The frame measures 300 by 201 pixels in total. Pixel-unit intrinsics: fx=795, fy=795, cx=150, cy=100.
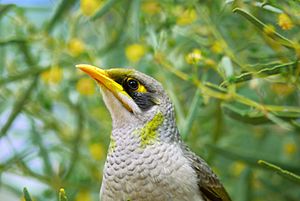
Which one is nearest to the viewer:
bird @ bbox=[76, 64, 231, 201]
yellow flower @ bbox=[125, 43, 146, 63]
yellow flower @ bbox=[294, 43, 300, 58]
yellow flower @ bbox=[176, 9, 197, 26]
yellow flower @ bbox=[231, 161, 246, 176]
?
yellow flower @ bbox=[294, 43, 300, 58]

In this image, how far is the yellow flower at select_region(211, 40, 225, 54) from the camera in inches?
85.2

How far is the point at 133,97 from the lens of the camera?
215 cm

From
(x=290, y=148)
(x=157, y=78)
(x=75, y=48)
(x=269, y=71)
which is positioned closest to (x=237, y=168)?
(x=290, y=148)

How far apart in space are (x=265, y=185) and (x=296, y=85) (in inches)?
31.8

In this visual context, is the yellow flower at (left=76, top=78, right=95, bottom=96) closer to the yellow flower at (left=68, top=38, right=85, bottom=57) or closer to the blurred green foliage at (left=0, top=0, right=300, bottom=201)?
the blurred green foliage at (left=0, top=0, right=300, bottom=201)

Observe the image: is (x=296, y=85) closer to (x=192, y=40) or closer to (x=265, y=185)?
(x=192, y=40)

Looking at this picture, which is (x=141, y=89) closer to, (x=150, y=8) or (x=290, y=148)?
(x=150, y=8)

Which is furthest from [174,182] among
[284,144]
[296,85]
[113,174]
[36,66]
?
[284,144]

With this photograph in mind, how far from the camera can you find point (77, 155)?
2.55m

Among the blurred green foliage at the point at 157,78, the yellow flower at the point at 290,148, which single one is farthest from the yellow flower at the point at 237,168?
the yellow flower at the point at 290,148

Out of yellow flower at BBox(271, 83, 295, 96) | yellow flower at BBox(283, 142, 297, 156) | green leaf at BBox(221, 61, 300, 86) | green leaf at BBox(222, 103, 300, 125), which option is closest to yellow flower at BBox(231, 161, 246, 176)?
yellow flower at BBox(283, 142, 297, 156)

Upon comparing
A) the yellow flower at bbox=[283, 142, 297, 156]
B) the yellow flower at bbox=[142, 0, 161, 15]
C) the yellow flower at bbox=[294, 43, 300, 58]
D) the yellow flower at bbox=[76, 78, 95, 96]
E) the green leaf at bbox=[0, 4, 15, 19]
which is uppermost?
the green leaf at bbox=[0, 4, 15, 19]

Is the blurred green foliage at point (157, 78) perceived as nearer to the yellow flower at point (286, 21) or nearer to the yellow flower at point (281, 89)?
the yellow flower at point (281, 89)

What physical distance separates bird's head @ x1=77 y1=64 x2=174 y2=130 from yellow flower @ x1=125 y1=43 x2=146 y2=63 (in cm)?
25
